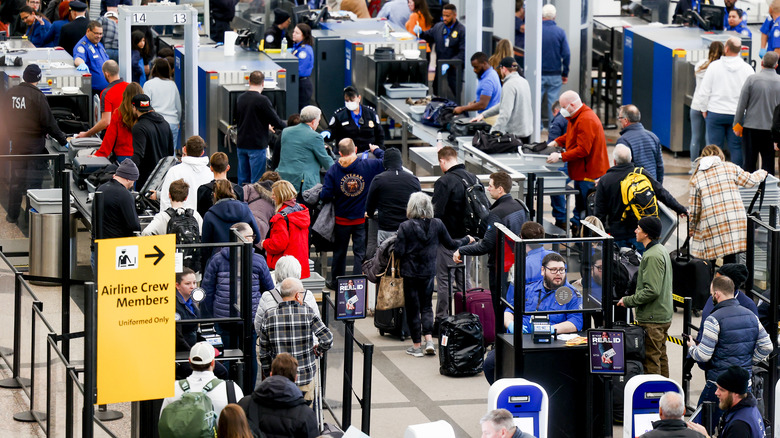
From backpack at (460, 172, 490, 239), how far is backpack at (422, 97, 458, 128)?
12.7ft

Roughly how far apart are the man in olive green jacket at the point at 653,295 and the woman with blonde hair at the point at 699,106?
6.80 metres

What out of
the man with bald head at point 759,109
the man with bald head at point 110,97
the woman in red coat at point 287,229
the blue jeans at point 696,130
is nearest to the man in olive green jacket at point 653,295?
the woman in red coat at point 287,229

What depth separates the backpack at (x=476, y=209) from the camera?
12.7 metres

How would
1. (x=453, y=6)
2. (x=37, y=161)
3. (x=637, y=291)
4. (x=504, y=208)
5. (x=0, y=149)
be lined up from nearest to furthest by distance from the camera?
1. (x=637, y=291)
2. (x=504, y=208)
3. (x=37, y=161)
4. (x=0, y=149)
5. (x=453, y=6)

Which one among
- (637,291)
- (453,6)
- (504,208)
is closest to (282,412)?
(637,291)

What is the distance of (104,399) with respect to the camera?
8109 mm

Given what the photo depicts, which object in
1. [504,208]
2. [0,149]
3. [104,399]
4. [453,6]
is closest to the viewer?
[104,399]

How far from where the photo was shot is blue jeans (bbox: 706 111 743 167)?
57.0 ft

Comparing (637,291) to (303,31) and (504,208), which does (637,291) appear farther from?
(303,31)

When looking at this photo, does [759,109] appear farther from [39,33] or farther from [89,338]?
[89,338]

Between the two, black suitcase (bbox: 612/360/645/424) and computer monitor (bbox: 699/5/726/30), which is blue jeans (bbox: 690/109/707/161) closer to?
computer monitor (bbox: 699/5/726/30)

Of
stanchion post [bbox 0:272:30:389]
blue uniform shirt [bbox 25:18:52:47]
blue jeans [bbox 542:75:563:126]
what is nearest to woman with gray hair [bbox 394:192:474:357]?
stanchion post [bbox 0:272:30:389]

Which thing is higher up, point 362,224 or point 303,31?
point 303,31

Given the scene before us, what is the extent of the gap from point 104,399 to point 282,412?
3.51ft
